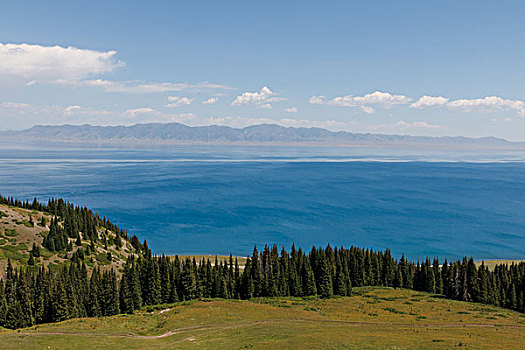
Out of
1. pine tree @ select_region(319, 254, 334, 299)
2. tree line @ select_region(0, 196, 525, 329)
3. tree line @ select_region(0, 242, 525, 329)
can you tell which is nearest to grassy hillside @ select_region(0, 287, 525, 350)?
tree line @ select_region(0, 242, 525, 329)

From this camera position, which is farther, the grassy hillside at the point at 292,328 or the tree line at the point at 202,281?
the tree line at the point at 202,281

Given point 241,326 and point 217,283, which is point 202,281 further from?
point 241,326

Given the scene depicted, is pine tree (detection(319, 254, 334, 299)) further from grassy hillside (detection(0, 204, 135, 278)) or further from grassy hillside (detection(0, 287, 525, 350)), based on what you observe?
grassy hillside (detection(0, 204, 135, 278))

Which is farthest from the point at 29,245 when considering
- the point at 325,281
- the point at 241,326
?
the point at 325,281

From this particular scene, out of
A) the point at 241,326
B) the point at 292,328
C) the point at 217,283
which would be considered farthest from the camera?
the point at 217,283

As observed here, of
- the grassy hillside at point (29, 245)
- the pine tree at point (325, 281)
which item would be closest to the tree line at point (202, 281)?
the pine tree at point (325, 281)

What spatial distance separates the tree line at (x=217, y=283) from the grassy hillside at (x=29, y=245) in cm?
666

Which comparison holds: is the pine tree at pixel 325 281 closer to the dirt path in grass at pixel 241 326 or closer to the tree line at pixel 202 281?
the tree line at pixel 202 281

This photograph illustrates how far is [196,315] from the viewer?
233ft

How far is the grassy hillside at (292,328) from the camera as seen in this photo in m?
48.7

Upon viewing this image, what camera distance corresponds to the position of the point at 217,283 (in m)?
98.9

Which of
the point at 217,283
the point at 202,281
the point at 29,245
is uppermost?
the point at 29,245

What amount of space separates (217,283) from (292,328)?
44933mm

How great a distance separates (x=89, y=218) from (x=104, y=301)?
58.3 meters
